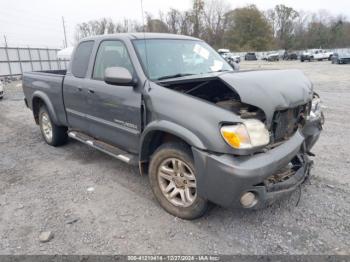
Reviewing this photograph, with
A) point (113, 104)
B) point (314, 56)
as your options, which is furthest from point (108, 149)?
point (314, 56)

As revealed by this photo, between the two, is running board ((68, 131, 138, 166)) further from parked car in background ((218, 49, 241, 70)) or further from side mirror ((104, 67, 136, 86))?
parked car in background ((218, 49, 241, 70))

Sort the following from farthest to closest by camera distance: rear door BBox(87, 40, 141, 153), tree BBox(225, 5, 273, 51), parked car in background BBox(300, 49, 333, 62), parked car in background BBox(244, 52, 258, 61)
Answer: tree BBox(225, 5, 273, 51) < parked car in background BBox(244, 52, 258, 61) < parked car in background BBox(300, 49, 333, 62) < rear door BBox(87, 40, 141, 153)

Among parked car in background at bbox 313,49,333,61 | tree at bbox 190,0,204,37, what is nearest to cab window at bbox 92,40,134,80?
parked car in background at bbox 313,49,333,61

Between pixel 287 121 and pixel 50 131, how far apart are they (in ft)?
14.8

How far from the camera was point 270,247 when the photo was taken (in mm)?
2699

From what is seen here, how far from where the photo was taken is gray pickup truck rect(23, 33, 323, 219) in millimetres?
2611

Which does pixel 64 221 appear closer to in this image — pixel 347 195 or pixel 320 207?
pixel 320 207

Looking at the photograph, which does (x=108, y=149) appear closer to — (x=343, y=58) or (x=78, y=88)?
(x=78, y=88)

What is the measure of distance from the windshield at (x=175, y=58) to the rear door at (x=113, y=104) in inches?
9.1

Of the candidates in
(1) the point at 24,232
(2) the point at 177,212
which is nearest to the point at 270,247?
(2) the point at 177,212

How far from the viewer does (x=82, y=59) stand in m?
4.55

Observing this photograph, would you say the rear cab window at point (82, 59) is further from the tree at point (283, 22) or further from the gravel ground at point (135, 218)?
the tree at point (283, 22)

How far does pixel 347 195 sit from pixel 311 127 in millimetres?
918

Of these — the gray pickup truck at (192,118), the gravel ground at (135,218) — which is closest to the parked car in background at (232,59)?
the gray pickup truck at (192,118)
